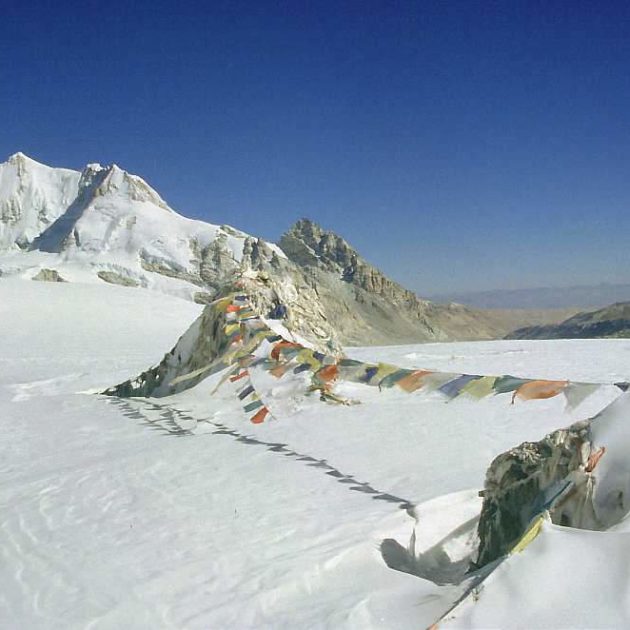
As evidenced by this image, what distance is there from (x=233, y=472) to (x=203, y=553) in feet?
4.39

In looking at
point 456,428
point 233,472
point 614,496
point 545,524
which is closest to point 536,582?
point 545,524

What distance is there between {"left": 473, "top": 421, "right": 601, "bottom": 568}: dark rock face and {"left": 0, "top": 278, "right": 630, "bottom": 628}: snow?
27 cm

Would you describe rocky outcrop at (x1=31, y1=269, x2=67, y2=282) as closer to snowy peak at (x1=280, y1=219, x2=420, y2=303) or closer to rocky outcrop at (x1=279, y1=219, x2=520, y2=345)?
rocky outcrop at (x1=279, y1=219, x2=520, y2=345)

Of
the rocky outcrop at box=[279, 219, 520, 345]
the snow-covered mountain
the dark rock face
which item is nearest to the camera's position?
the dark rock face

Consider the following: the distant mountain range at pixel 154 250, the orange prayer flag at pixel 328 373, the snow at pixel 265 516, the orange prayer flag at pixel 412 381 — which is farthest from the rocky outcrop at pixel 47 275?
the orange prayer flag at pixel 412 381

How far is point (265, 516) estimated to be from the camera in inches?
136

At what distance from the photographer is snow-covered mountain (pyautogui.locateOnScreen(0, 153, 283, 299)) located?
308 ft

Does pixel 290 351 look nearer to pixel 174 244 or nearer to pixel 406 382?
pixel 406 382

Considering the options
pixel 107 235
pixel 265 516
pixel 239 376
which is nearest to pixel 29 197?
pixel 107 235

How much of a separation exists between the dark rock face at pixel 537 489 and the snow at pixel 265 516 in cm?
27

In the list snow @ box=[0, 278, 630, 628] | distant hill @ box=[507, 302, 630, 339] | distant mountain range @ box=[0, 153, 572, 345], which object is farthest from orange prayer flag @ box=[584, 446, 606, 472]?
distant hill @ box=[507, 302, 630, 339]

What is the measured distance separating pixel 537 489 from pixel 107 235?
10801cm

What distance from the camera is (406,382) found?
4824 mm

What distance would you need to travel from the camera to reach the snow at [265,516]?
2158mm
